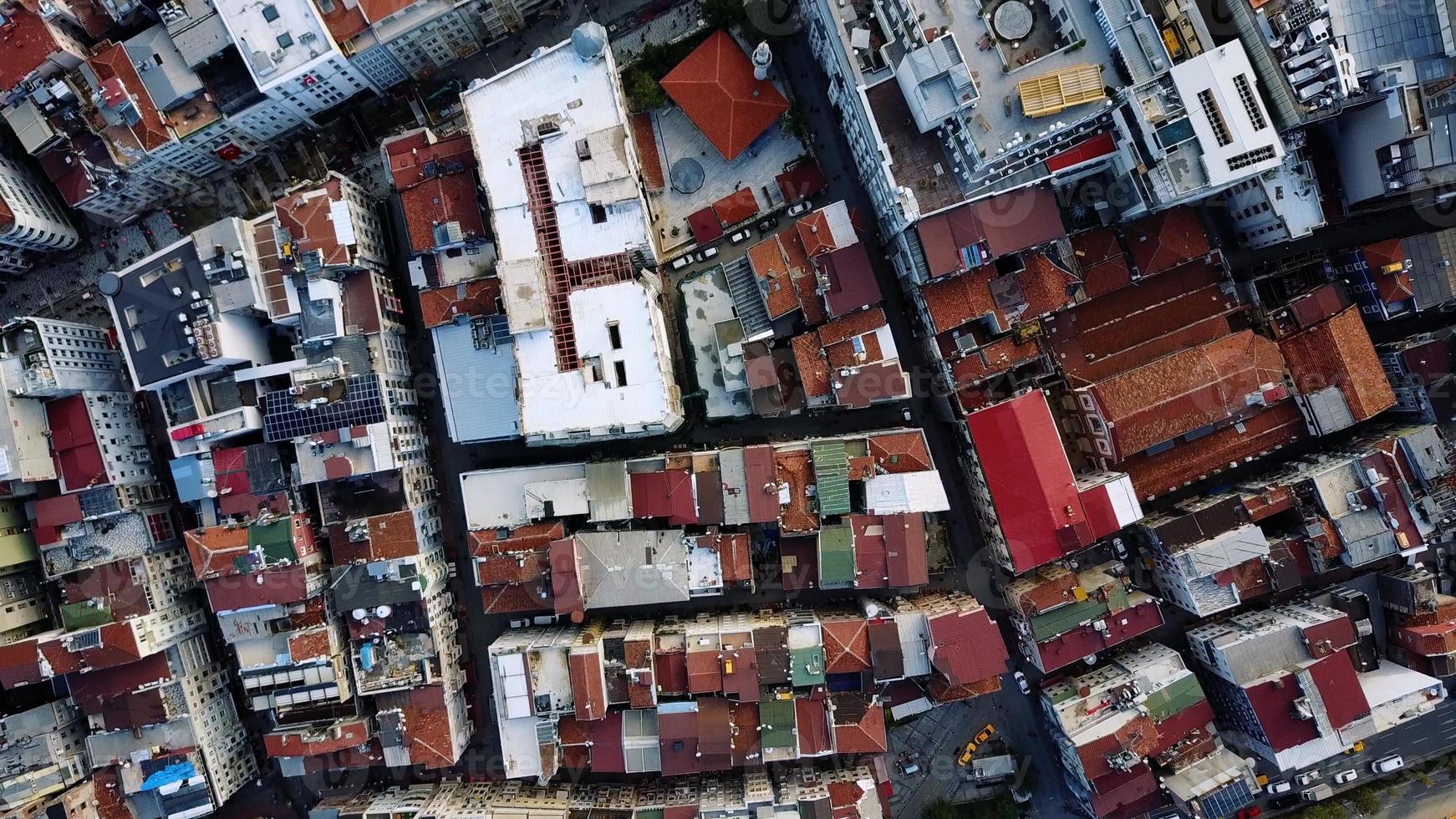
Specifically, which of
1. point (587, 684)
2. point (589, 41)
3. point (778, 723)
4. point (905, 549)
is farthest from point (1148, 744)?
point (589, 41)

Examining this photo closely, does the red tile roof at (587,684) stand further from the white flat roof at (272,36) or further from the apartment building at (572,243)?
the white flat roof at (272,36)

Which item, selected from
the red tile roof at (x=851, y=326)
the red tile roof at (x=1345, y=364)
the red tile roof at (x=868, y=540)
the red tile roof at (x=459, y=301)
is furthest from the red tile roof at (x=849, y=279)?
the red tile roof at (x=1345, y=364)

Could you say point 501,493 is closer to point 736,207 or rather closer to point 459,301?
point 459,301

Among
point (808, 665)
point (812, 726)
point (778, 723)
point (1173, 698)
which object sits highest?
point (808, 665)

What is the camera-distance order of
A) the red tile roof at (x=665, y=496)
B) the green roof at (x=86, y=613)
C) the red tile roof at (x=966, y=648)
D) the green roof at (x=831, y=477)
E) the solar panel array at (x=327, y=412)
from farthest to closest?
the green roof at (x=86, y=613), the red tile roof at (x=665, y=496), the green roof at (x=831, y=477), the solar panel array at (x=327, y=412), the red tile roof at (x=966, y=648)

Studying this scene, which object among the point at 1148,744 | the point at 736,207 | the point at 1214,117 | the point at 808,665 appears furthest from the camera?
the point at 736,207

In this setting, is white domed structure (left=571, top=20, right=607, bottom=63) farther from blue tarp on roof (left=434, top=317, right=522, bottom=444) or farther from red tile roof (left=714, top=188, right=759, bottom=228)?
blue tarp on roof (left=434, top=317, right=522, bottom=444)

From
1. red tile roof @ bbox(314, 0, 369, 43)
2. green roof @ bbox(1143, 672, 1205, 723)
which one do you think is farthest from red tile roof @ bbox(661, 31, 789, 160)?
green roof @ bbox(1143, 672, 1205, 723)
